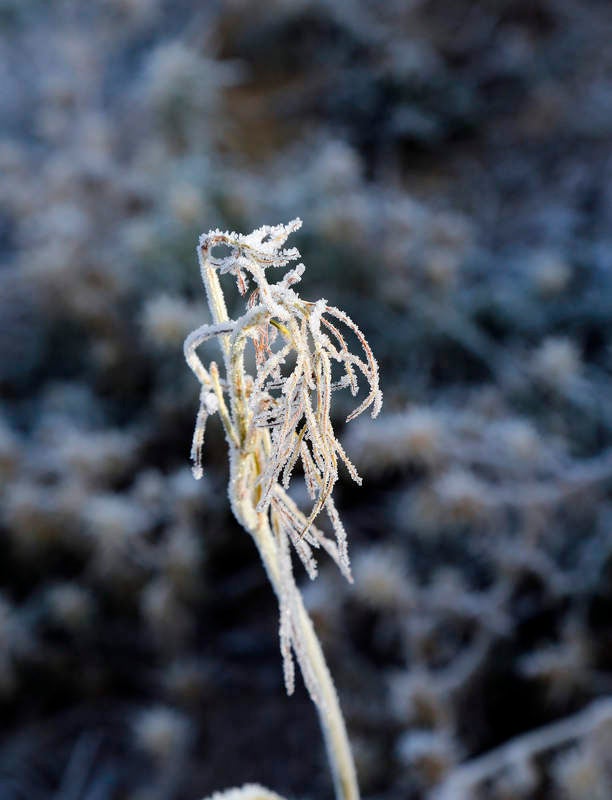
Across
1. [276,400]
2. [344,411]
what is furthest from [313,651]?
[344,411]

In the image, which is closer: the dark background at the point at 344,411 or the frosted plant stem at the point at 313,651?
the frosted plant stem at the point at 313,651

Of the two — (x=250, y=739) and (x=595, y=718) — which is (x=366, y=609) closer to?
(x=250, y=739)

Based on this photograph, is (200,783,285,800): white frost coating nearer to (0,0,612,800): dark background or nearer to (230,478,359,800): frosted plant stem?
(230,478,359,800): frosted plant stem

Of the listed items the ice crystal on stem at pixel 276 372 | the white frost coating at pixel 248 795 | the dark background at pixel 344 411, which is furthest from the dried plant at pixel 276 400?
the dark background at pixel 344 411

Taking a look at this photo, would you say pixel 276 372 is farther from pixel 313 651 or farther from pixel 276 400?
pixel 313 651

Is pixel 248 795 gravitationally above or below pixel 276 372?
below

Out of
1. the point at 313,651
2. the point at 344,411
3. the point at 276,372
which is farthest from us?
the point at 344,411

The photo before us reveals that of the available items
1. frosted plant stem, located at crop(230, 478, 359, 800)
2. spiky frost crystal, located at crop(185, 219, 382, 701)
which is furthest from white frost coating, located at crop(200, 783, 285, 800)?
spiky frost crystal, located at crop(185, 219, 382, 701)

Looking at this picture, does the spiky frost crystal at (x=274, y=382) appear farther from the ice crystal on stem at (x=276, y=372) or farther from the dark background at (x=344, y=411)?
the dark background at (x=344, y=411)

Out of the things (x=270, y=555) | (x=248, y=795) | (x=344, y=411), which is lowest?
(x=248, y=795)
